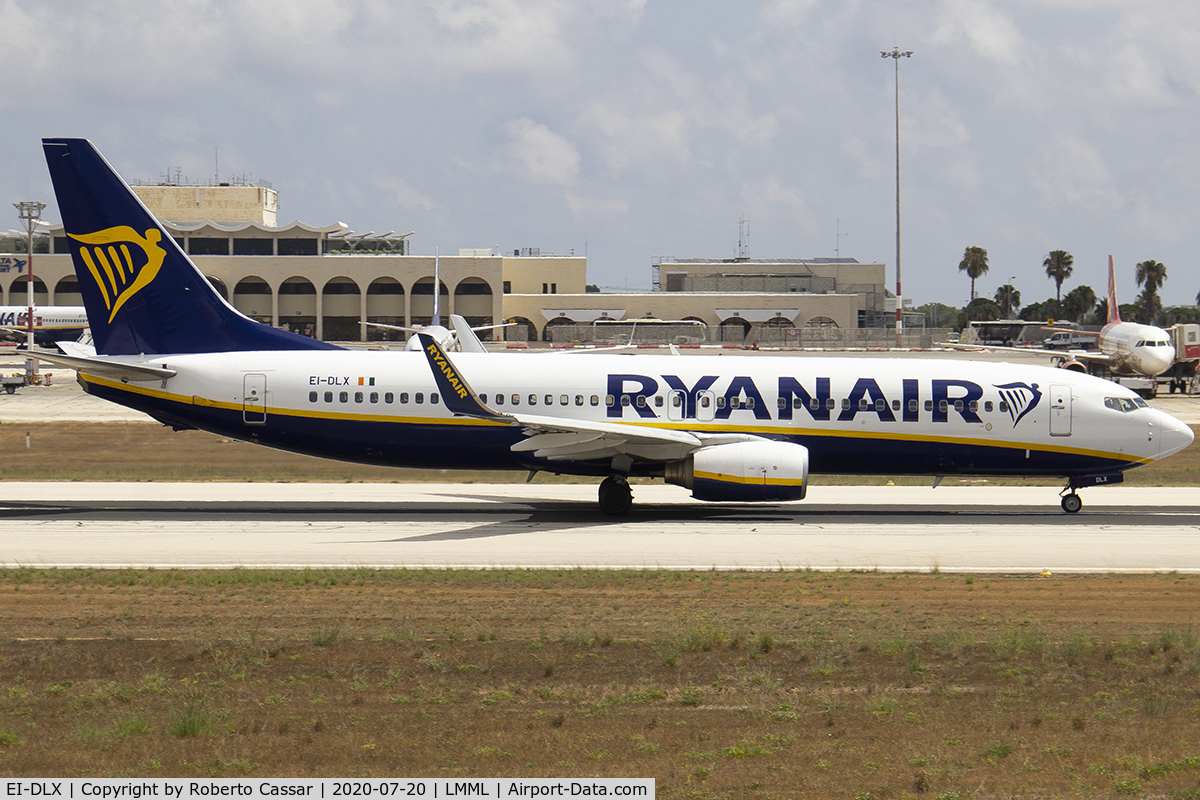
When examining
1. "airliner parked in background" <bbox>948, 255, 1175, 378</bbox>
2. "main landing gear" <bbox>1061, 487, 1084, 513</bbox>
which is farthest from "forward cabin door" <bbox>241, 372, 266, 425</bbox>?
"airliner parked in background" <bbox>948, 255, 1175, 378</bbox>

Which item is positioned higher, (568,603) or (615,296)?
(615,296)

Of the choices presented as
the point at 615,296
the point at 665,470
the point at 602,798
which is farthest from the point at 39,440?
the point at 615,296

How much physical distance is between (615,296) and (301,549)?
114m

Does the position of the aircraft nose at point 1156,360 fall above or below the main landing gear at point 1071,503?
above

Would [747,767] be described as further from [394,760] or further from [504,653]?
[504,653]

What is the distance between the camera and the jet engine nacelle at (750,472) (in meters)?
27.0

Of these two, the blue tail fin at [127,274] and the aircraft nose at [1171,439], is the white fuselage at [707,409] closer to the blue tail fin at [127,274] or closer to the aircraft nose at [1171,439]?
the aircraft nose at [1171,439]

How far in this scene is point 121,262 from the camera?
29.9 metres

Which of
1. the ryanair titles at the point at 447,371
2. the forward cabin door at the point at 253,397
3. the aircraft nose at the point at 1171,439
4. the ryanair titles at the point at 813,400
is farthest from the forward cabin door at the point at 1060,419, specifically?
the forward cabin door at the point at 253,397

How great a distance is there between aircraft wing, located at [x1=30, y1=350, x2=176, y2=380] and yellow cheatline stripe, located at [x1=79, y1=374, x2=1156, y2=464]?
377 millimetres

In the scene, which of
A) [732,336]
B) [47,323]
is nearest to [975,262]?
[732,336]

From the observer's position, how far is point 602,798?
9.86 meters

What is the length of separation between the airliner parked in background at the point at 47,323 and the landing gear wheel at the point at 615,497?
94.2 metres
